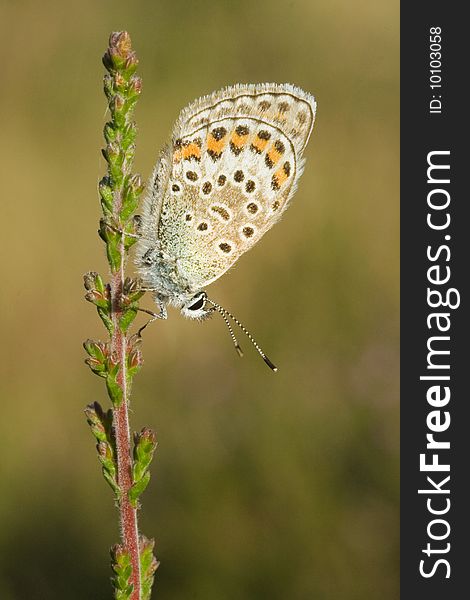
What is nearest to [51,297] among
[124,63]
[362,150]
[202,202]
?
[362,150]

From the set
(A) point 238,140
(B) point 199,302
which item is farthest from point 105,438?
(A) point 238,140

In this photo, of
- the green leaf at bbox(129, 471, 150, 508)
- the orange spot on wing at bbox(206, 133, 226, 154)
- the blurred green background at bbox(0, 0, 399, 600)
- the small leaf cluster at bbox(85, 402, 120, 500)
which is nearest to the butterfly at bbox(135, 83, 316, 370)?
the orange spot on wing at bbox(206, 133, 226, 154)

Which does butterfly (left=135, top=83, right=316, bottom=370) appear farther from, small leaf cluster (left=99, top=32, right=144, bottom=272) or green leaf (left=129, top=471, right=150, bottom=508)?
green leaf (left=129, top=471, right=150, bottom=508)

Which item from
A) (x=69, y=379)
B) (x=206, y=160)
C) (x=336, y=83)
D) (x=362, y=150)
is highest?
(x=336, y=83)

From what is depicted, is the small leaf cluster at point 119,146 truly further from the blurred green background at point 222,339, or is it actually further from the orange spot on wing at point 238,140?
the blurred green background at point 222,339

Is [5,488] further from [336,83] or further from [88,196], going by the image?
[336,83]

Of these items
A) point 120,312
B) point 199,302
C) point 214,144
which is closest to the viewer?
point 120,312

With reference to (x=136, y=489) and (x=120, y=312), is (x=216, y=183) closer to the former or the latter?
(x=120, y=312)

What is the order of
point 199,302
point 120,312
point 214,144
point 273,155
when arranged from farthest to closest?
1. point 199,302
2. point 273,155
3. point 214,144
4. point 120,312
